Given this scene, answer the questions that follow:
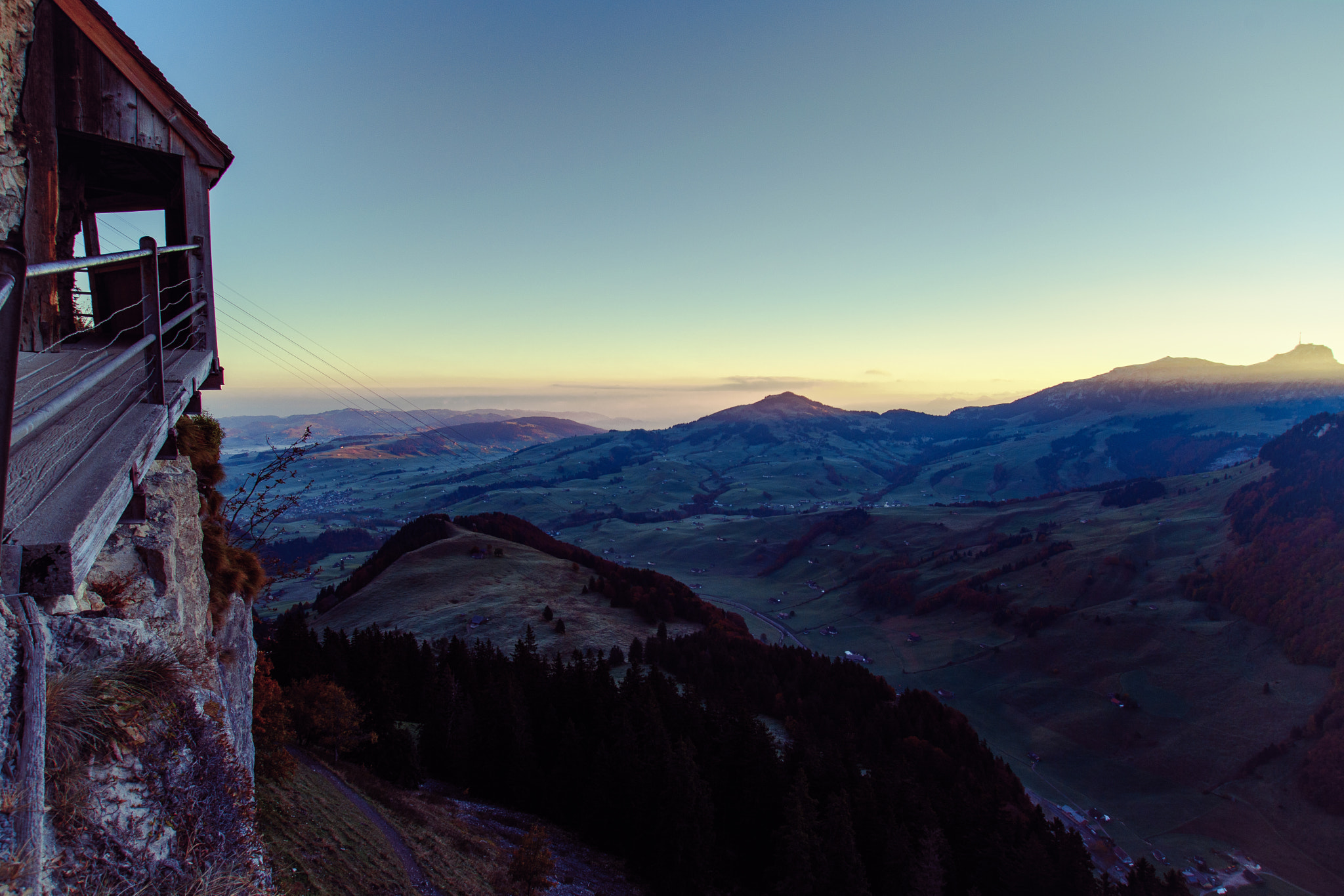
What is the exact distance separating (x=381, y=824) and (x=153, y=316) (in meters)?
26.6

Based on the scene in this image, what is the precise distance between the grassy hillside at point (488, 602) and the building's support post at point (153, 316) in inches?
3039

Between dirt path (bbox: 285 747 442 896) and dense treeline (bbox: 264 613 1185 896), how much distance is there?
4320 millimetres

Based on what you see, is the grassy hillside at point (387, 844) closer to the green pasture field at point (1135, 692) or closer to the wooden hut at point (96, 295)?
the wooden hut at point (96, 295)

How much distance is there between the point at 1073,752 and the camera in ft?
370

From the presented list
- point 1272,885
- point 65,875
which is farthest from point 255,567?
point 1272,885

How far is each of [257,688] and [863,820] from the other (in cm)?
3920

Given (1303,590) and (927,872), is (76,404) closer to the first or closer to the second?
(927,872)

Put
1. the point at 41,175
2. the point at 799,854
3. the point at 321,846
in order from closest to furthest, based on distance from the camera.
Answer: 1. the point at 41,175
2. the point at 321,846
3. the point at 799,854

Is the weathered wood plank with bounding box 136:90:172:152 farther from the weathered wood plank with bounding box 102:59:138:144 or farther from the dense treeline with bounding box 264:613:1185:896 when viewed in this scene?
the dense treeline with bounding box 264:613:1185:896

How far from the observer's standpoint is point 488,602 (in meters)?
98.6

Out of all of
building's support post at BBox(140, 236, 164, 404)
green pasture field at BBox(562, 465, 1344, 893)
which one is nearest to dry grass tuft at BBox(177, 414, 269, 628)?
building's support post at BBox(140, 236, 164, 404)

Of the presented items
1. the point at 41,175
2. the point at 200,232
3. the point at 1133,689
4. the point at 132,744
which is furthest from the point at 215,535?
the point at 1133,689

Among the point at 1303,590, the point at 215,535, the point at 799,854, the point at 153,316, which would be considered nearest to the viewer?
the point at 153,316

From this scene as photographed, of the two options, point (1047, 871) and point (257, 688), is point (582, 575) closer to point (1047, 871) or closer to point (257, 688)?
point (1047, 871)
